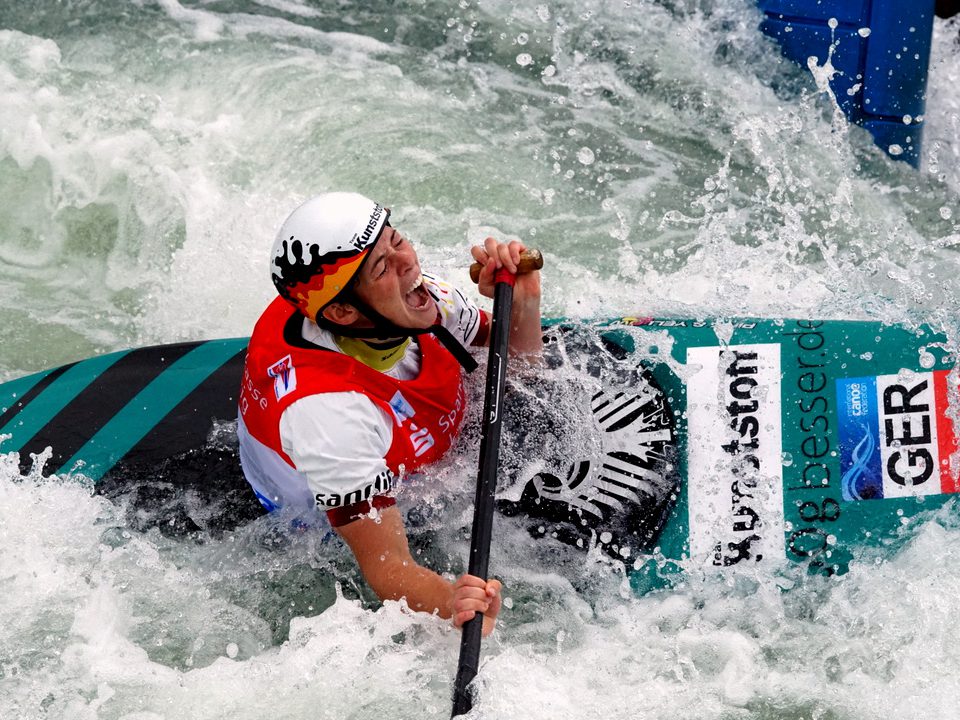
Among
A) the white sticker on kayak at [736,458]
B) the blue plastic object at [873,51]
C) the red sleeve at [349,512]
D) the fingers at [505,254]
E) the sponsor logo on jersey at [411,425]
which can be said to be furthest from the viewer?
the blue plastic object at [873,51]

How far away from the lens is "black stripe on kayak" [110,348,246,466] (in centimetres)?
Answer: 375

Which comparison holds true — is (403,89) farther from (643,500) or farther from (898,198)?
(643,500)

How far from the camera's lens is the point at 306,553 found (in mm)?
3500

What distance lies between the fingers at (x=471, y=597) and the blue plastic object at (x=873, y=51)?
405 cm

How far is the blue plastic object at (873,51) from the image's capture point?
18.1 feet

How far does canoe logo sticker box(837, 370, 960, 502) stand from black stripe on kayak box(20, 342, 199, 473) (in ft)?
7.99

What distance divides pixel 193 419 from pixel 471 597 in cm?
151

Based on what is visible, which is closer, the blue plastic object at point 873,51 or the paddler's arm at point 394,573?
the paddler's arm at point 394,573

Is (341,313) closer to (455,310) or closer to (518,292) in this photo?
(455,310)

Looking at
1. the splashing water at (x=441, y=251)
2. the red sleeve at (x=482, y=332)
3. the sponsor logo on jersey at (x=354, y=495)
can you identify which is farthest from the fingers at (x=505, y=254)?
the sponsor logo on jersey at (x=354, y=495)

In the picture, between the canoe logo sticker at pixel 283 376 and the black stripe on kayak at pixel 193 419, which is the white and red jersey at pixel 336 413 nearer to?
the canoe logo sticker at pixel 283 376

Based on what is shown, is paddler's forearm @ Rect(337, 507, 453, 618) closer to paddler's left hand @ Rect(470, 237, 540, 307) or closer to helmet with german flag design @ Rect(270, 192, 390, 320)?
helmet with german flag design @ Rect(270, 192, 390, 320)

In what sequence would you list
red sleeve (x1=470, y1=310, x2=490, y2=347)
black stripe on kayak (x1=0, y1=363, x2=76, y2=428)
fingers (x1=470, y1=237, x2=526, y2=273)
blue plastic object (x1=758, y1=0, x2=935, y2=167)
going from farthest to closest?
blue plastic object (x1=758, y1=0, x2=935, y2=167) < black stripe on kayak (x1=0, y1=363, x2=76, y2=428) < red sleeve (x1=470, y1=310, x2=490, y2=347) < fingers (x1=470, y1=237, x2=526, y2=273)

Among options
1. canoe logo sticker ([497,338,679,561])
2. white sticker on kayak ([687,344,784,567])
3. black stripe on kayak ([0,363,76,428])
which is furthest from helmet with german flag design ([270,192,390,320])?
black stripe on kayak ([0,363,76,428])
